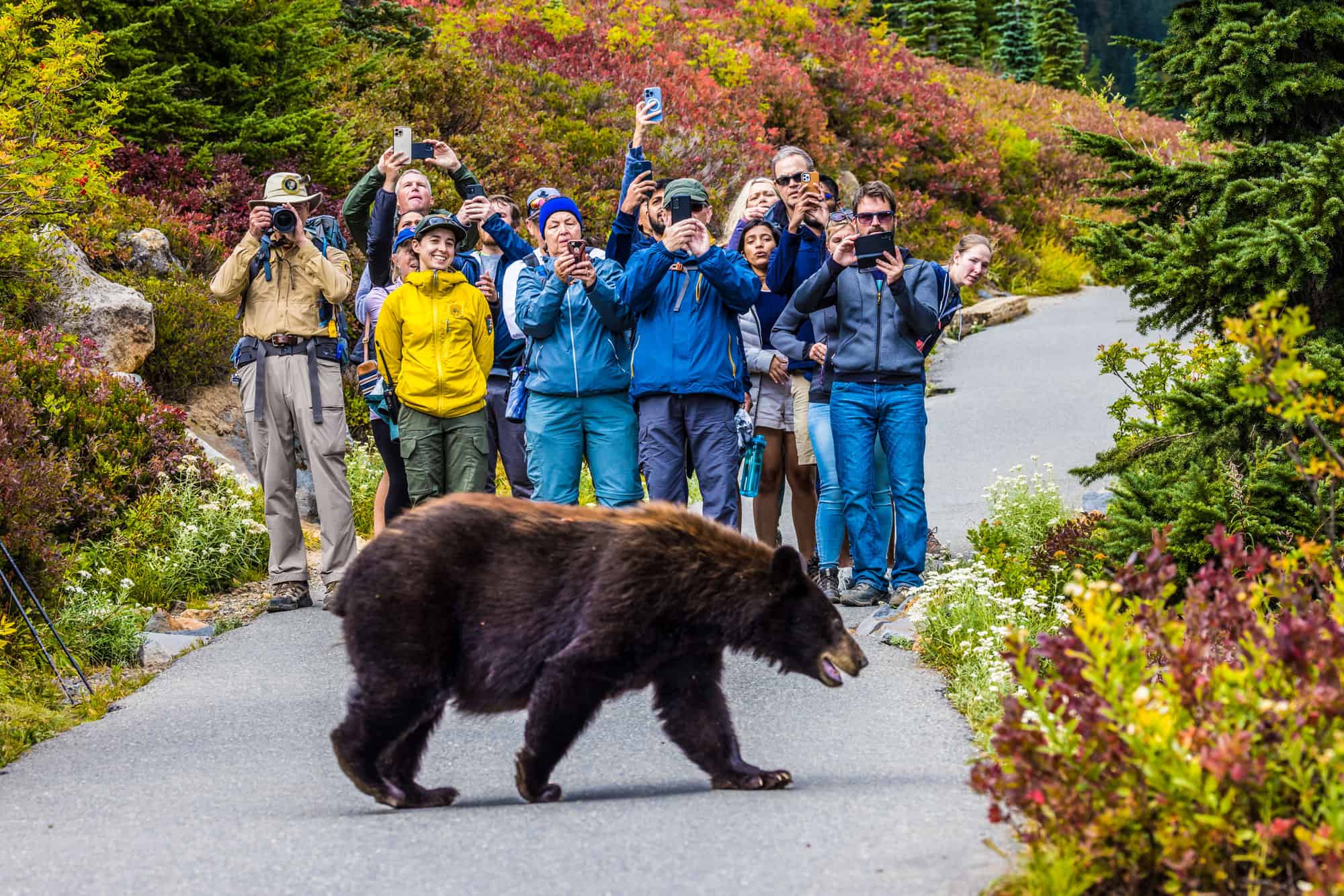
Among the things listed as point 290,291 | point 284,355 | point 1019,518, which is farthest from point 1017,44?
point 284,355

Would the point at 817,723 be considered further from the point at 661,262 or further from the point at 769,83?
the point at 769,83

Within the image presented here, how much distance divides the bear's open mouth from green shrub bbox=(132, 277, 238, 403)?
9.48 meters

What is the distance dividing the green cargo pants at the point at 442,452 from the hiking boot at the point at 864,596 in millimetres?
2513

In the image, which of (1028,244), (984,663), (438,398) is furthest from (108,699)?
(1028,244)

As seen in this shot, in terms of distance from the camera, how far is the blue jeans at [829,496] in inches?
350

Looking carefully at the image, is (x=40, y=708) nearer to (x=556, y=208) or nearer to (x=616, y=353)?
(x=616, y=353)

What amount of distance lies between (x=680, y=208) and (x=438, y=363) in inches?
79.9

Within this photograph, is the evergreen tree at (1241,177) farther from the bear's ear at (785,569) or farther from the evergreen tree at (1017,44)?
the evergreen tree at (1017,44)

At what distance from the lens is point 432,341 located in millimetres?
8680

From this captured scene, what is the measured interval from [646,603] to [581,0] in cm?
2410

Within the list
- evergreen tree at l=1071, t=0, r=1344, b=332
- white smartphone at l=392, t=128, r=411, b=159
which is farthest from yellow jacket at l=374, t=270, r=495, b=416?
evergreen tree at l=1071, t=0, r=1344, b=332

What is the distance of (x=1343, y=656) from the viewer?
3.40 metres

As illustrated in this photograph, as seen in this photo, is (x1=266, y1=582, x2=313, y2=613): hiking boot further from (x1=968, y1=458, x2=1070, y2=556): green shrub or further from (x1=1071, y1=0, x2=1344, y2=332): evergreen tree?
(x1=1071, y1=0, x2=1344, y2=332): evergreen tree

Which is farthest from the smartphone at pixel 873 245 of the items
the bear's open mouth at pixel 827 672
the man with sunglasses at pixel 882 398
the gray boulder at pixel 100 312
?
the gray boulder at pixel 100 312
